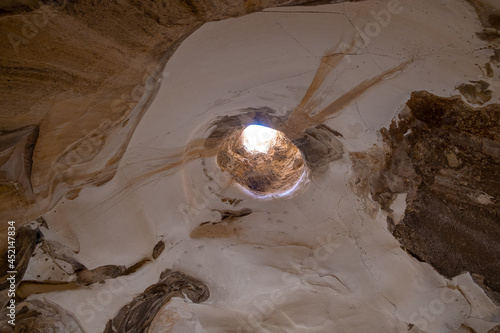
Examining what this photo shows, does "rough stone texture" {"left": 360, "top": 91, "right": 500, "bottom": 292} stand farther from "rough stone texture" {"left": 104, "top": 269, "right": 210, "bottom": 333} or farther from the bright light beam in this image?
"rough stone texture" {"left": 104, "top": 269, "right": 210, "bottom": 333}

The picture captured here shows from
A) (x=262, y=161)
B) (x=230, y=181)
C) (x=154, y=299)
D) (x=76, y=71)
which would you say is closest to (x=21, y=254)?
(x=154, y=299)

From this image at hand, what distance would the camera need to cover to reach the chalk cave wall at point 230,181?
6.27 ft

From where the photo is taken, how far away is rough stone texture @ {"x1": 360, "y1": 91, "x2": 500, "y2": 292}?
2.08m

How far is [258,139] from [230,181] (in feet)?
2.67

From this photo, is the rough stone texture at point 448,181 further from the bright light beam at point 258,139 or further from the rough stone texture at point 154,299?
the rough stone texture at point 154,299

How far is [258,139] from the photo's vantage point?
155 inches

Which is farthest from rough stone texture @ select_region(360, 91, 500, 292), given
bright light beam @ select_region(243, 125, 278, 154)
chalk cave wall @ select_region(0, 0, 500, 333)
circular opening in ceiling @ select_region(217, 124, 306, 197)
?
bright light beam @ select_region(243, 125, 278, 154)

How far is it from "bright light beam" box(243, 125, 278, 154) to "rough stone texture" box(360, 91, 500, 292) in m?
1.59

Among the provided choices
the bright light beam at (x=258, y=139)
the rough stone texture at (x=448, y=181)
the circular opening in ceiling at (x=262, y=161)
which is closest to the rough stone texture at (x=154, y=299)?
the circular opening in ceiling at (x=262, y=161)

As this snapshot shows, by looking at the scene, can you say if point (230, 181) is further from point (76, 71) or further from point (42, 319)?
point (42, 319)

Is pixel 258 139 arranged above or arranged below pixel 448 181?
below

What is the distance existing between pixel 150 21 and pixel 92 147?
3.46 ft

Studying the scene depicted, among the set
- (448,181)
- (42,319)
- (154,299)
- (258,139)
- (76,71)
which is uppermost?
(76,71)

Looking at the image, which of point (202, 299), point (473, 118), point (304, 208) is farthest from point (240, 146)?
point (473, 118)
